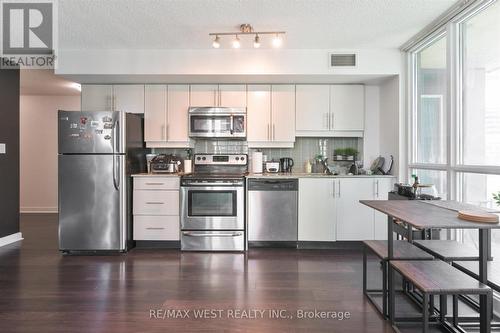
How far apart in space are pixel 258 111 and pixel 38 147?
200 inches

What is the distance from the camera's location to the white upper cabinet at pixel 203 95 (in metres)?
4.36

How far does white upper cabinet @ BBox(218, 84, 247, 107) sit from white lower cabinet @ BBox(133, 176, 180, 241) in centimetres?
125

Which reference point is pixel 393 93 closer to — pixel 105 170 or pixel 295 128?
pixel 295 128

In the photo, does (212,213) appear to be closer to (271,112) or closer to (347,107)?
(271,112)

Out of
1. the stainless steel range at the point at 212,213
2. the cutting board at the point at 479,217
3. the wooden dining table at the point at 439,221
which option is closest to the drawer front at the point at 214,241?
the stainless steel range at the point at 212,213

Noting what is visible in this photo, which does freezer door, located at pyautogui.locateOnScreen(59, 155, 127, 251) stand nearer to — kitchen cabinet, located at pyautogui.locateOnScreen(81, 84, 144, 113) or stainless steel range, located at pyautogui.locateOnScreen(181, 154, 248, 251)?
stainless steel range, located at pyautogui.locateOnScreen(181, 154, 248, 251)

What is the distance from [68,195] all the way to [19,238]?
57.5 inches

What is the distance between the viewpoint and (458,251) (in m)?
2.25

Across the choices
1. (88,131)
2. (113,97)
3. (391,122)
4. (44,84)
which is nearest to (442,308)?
(391,122)

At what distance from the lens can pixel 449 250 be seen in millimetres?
2270

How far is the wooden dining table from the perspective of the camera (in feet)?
5.38

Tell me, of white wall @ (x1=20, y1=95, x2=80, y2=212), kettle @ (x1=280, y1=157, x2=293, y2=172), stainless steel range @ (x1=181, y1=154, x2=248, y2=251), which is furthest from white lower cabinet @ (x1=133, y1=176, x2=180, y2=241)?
white wall @ (x1=20, y1=95, x2=80, y2=212)

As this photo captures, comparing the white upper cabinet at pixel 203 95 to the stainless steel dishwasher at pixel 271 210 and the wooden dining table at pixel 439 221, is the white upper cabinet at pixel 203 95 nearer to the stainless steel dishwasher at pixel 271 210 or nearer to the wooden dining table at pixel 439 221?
the stainless steel dishwasher at pixel 271 210

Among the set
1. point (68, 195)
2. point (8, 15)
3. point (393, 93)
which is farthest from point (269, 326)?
point (8, 15)
